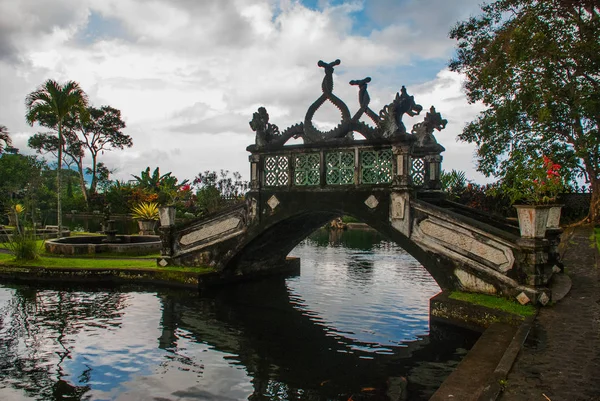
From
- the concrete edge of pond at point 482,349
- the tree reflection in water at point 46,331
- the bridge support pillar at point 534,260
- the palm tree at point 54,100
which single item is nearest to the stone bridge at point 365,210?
the bridge support pillar at point 534,260

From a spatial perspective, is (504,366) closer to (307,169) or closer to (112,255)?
(307,169)

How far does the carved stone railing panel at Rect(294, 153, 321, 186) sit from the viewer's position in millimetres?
11243

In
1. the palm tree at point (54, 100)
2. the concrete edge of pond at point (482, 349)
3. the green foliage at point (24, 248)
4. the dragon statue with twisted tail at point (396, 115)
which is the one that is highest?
the palm tree at point (54, 100)

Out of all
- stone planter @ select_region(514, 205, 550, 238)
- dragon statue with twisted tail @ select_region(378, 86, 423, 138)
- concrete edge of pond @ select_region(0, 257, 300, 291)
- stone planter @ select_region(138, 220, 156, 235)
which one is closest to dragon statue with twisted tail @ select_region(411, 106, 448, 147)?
dragon statue with twisted tail @ select_region(378, 86, 423, 138)

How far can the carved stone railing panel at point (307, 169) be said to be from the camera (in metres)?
11.2

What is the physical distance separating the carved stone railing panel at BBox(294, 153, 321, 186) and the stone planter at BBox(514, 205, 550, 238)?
459 centimetres

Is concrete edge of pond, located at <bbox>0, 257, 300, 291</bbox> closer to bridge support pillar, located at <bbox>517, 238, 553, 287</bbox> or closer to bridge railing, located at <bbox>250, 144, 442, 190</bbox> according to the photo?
bridge railing, located at <bbox>250, 144, 442, 190</bbox>

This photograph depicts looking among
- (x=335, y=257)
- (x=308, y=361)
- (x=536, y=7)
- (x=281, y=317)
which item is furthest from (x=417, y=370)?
(x=536, y=7)

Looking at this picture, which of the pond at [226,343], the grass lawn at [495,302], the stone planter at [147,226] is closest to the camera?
the pond at [226,343]

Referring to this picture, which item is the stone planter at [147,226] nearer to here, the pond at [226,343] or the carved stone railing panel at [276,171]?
the pond at [226,343]

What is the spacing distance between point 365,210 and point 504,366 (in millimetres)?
5498

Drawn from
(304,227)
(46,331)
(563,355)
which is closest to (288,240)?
(304,227)

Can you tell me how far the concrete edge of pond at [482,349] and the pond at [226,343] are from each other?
0.30m

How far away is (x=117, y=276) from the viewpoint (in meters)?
12.7
